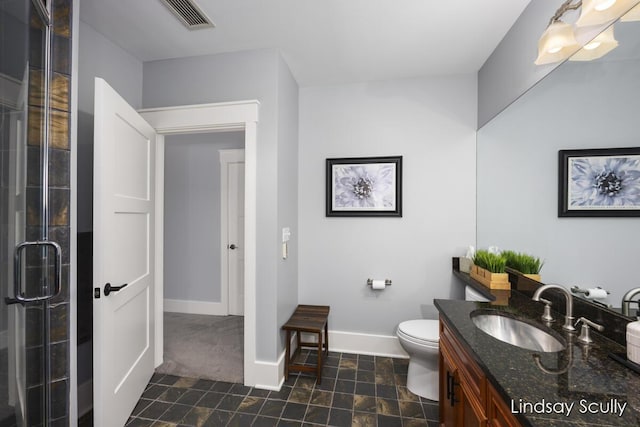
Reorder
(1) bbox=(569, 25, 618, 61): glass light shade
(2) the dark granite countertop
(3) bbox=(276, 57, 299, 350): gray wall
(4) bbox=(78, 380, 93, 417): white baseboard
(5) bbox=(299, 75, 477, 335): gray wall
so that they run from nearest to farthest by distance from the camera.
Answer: (2) the dark granite countertop
(1) bbox=(569, 25, 618, 61): glass light shade
(4) bbox=(78, 380, 93, 417): white baseboard
(3) bbox=(276, 57, 299, 350): gray wall
(5) bbox=(299, 75, 477, 335): gray wall

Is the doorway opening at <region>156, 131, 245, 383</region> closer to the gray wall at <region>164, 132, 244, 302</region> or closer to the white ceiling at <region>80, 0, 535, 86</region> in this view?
the gray wall at <region>164, 132, 244, 302</region>

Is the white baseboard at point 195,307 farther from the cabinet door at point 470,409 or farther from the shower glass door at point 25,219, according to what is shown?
the cabinet door at point 470,409

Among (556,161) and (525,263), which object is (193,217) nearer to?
(525,263)

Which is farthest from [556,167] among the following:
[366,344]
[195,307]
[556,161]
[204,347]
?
[195,307]

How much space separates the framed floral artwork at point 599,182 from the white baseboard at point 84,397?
118 inches

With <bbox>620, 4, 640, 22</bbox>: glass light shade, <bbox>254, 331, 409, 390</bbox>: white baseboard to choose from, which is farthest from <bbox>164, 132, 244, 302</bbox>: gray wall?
<bbox>620, 4, 640, 22</bbox>: glass light shade

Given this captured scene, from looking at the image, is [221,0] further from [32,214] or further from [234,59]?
[32,214]

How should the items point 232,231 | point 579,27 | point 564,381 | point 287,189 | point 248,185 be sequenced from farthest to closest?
point 232,231
point 287,189
point 248,185
point 579,27
point 564,381

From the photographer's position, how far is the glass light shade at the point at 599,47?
1127 mm

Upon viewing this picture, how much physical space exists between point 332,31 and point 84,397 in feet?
9.60

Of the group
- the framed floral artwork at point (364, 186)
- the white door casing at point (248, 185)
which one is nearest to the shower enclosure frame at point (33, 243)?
the white door casing at point (248, 185)

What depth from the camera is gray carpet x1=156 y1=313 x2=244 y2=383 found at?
7.50 feet

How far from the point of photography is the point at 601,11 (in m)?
1.13

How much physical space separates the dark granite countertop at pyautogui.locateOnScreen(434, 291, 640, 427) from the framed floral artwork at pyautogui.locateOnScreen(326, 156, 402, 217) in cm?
155
